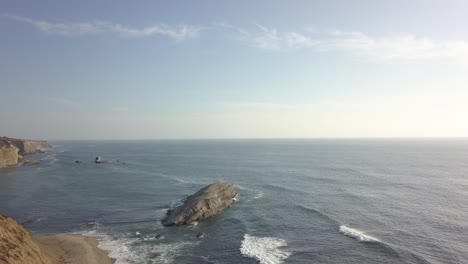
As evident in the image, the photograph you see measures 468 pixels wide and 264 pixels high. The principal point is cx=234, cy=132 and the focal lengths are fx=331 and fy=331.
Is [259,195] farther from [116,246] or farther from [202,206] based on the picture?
[116,246]

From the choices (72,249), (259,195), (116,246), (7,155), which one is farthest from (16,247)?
(7,155)

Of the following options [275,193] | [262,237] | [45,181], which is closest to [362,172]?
[275,193]

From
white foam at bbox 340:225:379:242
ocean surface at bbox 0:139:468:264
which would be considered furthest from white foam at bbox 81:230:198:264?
white foam at bbox 340:225:379:242

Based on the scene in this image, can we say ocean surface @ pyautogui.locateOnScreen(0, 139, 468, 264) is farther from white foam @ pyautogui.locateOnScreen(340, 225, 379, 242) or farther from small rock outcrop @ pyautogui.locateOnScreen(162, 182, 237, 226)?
small rock outcrop @ pyautogui.locateOnScreen(162, 182, 237, 226)

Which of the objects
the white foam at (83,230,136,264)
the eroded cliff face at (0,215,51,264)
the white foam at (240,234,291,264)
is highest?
the eroded cliff face at (0,215,51,264)

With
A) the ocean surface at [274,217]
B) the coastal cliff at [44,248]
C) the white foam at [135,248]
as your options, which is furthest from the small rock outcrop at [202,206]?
the coastal cliff at [44,248]

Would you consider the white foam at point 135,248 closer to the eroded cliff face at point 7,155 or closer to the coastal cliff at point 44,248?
the coastal cliff at point 44,248
